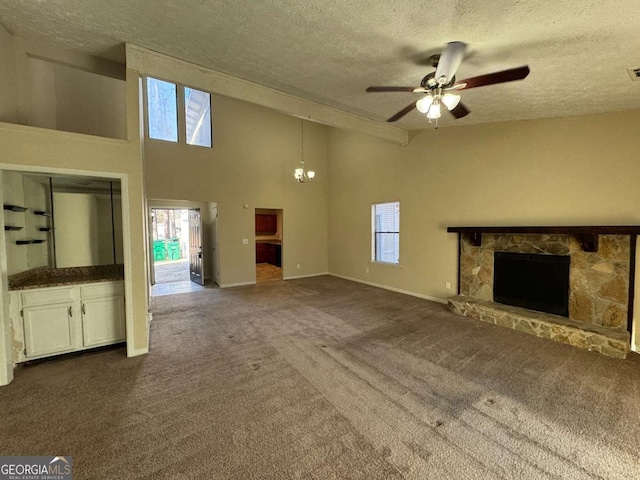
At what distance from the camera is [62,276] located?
136 inches

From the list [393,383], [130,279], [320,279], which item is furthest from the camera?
[320,279]

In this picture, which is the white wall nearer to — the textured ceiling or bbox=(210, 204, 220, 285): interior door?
the textured ceiling

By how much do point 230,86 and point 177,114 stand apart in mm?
3791

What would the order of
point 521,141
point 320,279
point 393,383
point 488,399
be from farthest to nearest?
point 320,279 < point 521,141 < point 393,383 < point 488,399

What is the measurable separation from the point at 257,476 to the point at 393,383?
144cm

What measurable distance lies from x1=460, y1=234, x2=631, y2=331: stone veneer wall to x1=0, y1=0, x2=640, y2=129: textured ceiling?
1.73m

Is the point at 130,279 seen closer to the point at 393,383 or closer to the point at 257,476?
the point at 257,476

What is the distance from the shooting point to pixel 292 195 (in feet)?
25.6

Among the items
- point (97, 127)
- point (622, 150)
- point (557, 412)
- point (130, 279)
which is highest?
point (97, 127)

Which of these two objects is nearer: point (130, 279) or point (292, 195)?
point (130, 279)

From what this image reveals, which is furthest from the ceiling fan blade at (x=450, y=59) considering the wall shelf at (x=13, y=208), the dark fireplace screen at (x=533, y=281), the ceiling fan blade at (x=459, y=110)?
the wall shelf at (x=13, y=208)

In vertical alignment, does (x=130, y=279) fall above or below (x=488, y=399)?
above

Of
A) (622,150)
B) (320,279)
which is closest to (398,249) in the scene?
(320,279)

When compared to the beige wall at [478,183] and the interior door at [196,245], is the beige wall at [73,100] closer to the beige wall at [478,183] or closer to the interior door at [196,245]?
the interior door at [196,245]
